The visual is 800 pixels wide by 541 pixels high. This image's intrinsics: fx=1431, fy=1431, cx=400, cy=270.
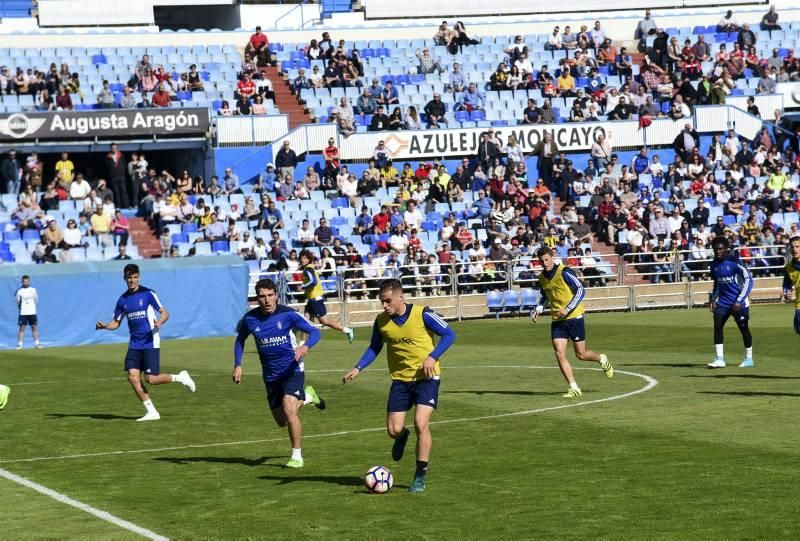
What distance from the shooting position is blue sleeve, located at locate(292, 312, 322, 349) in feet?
48.2

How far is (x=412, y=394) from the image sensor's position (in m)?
13.3

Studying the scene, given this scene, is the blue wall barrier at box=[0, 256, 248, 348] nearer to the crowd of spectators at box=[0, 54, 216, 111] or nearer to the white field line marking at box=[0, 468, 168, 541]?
the crowd of spectators at box=[0, 54, 216, 111]

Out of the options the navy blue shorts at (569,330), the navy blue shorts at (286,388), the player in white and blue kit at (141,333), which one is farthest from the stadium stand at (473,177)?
the navy blue shorts at (286,388)

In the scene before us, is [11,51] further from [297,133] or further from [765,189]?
[765,189]

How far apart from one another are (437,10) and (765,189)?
1657cm

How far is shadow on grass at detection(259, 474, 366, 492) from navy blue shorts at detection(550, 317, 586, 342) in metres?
7.08

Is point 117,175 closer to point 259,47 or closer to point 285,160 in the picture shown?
point 285,160

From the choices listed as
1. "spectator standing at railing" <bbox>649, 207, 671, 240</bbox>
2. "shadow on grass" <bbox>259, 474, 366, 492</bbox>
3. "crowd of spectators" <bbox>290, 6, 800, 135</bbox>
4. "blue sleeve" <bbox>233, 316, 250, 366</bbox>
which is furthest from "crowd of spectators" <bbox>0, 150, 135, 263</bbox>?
"shadow on grass" <bbox>259, 474, 366, 492</bbox>

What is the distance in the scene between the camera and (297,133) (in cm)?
4650

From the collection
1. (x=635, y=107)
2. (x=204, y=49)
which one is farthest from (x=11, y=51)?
(x=635, y=107)

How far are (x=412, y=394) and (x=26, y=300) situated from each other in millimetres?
23927

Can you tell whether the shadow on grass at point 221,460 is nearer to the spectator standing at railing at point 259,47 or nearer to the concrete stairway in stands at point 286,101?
the concrete stairway in stands at point 286,101

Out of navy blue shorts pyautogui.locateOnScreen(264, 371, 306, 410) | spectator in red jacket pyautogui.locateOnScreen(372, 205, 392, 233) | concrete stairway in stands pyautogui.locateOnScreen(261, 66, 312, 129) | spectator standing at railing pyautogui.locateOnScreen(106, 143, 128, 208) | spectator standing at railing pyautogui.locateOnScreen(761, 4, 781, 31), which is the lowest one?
navy blue shorts pyautogui.locateOnScreen(264, 371, 306, 410)

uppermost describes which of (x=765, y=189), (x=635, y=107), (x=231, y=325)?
(x=635, y=107)
